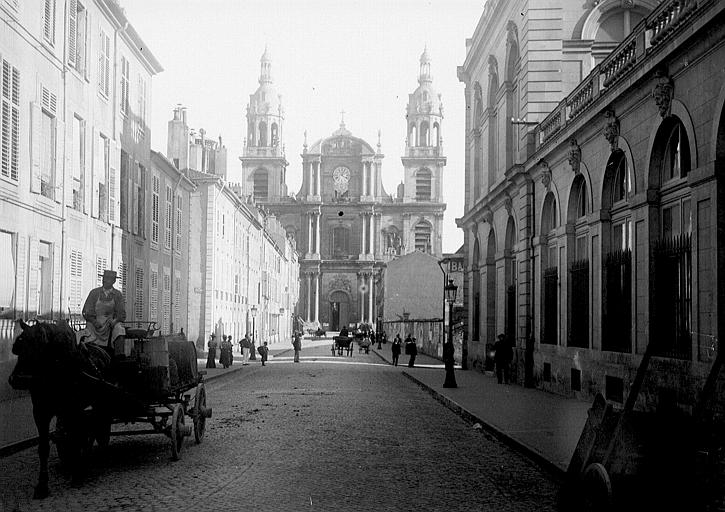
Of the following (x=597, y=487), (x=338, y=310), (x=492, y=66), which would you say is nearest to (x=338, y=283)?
(x=338, y=310)

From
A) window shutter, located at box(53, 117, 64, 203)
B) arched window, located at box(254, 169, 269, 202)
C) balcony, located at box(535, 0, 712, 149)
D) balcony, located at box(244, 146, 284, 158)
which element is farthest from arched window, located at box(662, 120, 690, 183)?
balcony, located at box(244, 146, 284, 158)

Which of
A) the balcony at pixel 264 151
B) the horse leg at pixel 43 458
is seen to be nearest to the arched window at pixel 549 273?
the horse leg at pixel 43 458

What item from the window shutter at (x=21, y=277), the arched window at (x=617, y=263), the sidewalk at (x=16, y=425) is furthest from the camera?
the window shutter at (x=21, y=277)

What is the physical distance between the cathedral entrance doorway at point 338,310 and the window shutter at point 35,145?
282ft

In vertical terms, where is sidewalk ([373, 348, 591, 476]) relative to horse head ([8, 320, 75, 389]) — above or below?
below

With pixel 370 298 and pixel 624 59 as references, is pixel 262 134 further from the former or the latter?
pixel 624 59

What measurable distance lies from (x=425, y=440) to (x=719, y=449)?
759 centimetres

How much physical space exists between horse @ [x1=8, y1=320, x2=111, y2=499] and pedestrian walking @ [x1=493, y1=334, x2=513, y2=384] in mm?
17912

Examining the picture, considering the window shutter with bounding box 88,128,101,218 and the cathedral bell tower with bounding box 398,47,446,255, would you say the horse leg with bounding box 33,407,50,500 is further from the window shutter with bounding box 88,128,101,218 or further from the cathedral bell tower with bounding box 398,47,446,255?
the cathedral bell tower with bounding box 398,47,446,255

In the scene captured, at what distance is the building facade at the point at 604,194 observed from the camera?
44.3 ft

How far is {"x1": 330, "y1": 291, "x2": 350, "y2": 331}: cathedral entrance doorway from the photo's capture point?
10512cm

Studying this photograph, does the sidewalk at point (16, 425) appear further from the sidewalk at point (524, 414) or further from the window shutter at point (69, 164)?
the sidewalk at point (524, 414)

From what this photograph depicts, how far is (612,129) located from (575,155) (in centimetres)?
282

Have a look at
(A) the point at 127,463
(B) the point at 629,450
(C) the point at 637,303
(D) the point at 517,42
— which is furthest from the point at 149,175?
(B) the point at 629,450
